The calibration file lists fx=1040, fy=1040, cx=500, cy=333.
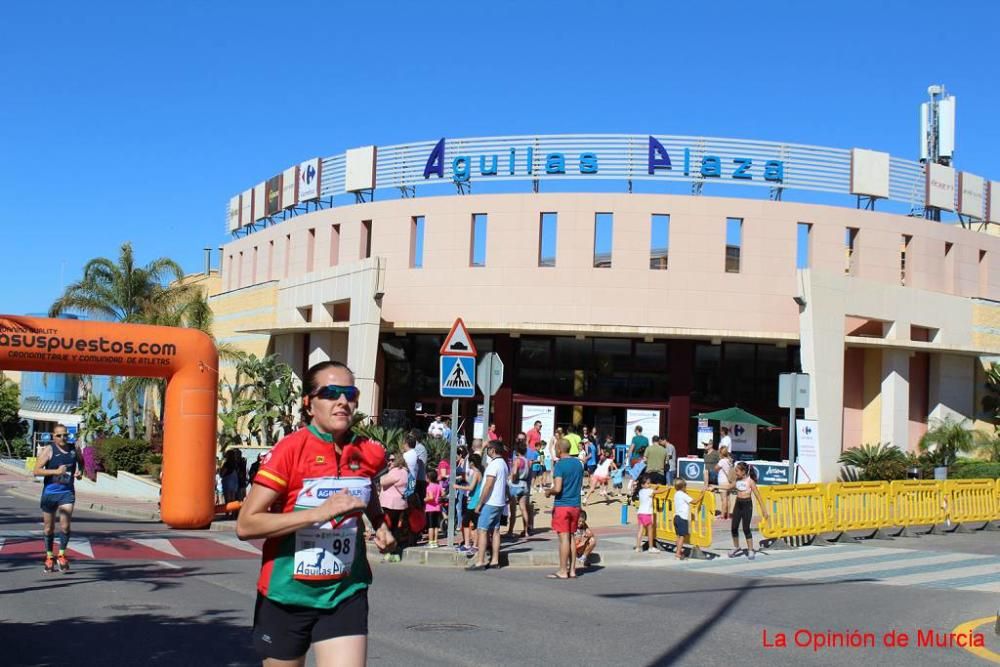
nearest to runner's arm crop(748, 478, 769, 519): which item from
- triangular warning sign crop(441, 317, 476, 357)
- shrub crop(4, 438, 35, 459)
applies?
triangular warning sign crop(441, 317, 476, 357)

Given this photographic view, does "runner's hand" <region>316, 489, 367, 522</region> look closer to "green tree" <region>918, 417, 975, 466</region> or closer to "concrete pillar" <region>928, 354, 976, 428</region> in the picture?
"green tree" <region>918, 417, 975, 466</region>

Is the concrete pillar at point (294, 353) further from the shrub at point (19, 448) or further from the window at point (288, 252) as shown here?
the shrub at point (19, 448)

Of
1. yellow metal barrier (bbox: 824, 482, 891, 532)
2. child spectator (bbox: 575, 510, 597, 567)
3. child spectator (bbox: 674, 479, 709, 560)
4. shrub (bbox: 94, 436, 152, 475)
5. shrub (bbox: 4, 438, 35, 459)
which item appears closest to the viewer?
child spectator (bbox: 575, 510, 597, 567)

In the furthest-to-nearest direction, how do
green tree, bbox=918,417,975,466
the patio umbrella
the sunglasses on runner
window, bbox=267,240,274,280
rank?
window, bbox=267,240,274,280 → the patio umbrella → green tree, bbox=918,417,975,466 → the sunglasses on runner

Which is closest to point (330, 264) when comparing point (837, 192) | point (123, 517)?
point (123, 517)

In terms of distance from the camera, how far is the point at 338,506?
4.32 m

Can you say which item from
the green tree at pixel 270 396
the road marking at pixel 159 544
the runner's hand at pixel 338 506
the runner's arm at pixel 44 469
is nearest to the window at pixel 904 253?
the green tree at pixel 270 396

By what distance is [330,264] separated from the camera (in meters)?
37.6

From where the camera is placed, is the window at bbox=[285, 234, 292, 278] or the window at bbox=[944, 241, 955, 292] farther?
the window at bbox=[285, 234, 292, 278]

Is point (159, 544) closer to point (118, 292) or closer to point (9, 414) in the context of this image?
point (118, 292)

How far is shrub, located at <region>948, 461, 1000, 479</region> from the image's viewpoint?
93.5 feet

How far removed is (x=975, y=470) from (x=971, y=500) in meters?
8.46

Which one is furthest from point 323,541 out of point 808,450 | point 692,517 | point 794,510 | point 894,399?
point 894,399

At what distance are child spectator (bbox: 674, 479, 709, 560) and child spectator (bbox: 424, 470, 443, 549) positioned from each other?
12.6 feet
